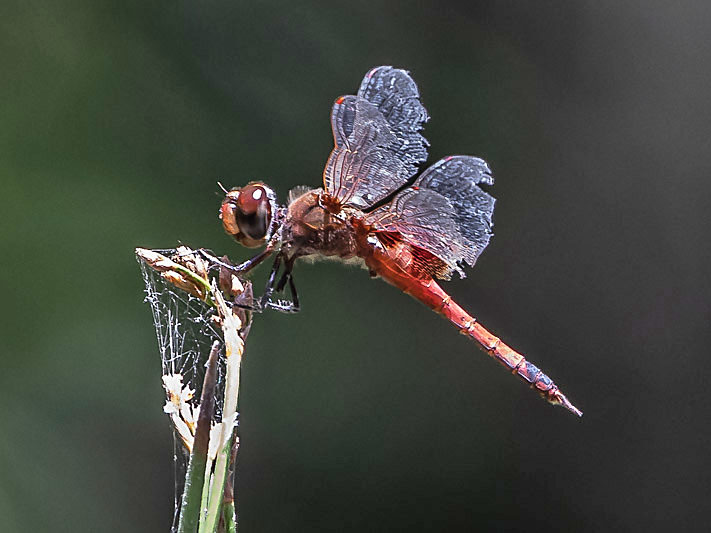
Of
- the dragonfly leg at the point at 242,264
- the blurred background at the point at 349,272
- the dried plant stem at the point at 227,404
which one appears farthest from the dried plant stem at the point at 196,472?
the blurred background at the point at 349,272

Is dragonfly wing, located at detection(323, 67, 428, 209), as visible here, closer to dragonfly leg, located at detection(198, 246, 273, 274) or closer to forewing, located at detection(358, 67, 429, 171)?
forewing, located at detection(358, 67, 429, 171)

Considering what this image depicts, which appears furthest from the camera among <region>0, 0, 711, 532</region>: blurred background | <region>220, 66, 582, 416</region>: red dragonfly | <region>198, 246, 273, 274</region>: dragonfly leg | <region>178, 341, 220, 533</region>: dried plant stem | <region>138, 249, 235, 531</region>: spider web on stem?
<region>0, 0, 711, 532</region>: blurred background

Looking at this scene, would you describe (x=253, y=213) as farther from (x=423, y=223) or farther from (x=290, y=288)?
(x=423, y=223)

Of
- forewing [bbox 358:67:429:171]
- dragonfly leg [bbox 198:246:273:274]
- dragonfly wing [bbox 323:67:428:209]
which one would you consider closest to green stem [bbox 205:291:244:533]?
dragonfly leg [bbox 198:246:273:274]

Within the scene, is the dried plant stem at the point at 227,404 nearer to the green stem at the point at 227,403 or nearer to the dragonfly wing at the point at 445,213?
the green stem at the point at 227,403

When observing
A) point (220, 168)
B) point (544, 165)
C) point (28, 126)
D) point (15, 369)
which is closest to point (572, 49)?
point (544, 165)

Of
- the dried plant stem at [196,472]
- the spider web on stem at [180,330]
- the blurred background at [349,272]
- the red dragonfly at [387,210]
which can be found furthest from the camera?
the blurred background at [349,272]

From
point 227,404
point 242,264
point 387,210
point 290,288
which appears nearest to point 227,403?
point 227,404
